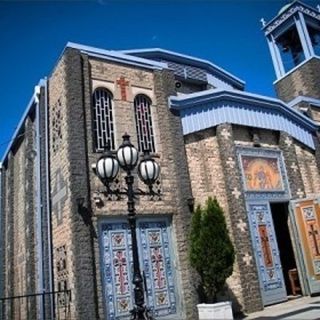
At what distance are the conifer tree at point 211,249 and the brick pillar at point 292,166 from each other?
515 cm

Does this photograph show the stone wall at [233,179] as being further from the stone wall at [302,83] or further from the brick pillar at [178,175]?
the stone wall at [302,83]

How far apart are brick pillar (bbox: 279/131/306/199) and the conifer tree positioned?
515cm

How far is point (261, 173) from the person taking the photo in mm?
13180

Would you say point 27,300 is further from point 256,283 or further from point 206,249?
point 256,283

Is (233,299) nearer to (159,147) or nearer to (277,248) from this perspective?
(277,248)

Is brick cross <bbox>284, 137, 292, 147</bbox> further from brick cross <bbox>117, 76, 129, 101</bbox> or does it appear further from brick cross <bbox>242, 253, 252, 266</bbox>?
brick cross <bbox>117, 76, 129, 101</bbox>

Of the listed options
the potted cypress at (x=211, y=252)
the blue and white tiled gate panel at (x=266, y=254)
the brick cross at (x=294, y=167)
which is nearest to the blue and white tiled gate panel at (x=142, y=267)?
the potted cypress at (x=211, y=252)

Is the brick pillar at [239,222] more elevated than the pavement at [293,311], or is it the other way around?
the brick pillar at [239,222]

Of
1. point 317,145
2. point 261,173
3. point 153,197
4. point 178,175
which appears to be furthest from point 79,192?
point 317,145

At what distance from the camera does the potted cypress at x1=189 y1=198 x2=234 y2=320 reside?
945 cm

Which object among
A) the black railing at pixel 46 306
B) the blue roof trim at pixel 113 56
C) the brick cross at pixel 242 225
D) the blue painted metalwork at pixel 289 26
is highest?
the blue painted metalwork at pixel 289 26

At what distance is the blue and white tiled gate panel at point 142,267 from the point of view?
31.5ft

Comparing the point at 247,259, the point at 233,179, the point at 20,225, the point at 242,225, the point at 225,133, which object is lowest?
the point at 247,259

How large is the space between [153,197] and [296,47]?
626 inches
